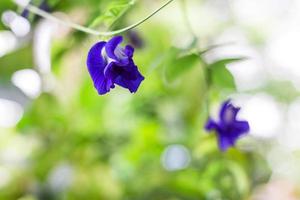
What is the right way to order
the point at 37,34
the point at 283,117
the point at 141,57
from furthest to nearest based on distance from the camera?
1. the point at 283,117
2. the point at 141,57
3. the point at 37,34

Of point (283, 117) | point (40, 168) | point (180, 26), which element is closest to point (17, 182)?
point (40, 168)

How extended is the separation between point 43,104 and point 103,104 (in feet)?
0.50

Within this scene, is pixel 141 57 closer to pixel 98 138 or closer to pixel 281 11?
pixel 98 138

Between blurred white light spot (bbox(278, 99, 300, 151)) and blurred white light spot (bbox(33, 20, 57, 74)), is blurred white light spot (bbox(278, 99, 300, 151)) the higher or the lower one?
the higher one

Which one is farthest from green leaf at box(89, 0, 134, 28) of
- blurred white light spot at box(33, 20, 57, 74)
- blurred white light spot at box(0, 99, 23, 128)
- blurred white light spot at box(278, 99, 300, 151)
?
blurred white light spot at box(278, 99, 300, 151)

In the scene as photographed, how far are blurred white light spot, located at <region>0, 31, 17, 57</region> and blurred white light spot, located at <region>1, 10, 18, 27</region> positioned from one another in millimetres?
50

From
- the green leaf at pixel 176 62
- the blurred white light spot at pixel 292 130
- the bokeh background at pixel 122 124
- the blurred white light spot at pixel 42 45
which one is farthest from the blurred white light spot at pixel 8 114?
the blurred white light spot at pixel 292 130

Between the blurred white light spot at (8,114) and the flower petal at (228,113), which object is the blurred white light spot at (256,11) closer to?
the blurred white light spot at (8,114)

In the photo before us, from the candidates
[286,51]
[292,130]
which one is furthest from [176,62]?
[286,51]

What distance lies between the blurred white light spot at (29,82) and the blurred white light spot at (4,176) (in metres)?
0.10

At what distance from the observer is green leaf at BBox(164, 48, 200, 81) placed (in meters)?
0.53

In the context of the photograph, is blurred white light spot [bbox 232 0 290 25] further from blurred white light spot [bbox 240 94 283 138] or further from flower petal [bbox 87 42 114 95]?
flower petal [bbox 87 42 114 95]

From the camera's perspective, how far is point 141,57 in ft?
2.71

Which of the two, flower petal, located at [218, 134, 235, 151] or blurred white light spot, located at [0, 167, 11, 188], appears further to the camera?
blurred white light spot, located at [0, 167, 11, 188]
